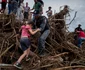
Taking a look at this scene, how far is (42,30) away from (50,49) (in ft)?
4.49

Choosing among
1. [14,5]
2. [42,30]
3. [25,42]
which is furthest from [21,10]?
[25,42]

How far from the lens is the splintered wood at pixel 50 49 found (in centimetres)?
1004

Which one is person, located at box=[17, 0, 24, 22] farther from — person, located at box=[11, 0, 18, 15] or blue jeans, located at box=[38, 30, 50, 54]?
blue jeans, located at box=[38, 30, 50, 54]

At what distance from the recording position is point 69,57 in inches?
459

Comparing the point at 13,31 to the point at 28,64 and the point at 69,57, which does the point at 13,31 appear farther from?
the point at 69,57

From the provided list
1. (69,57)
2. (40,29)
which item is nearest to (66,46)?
(69,57)

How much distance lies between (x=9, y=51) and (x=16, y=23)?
4.39ft

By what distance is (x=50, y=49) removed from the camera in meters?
11.3

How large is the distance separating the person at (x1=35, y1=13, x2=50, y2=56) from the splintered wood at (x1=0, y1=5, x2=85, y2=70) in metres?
0.31

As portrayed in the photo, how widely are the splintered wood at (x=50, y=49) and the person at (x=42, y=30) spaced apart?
307mm

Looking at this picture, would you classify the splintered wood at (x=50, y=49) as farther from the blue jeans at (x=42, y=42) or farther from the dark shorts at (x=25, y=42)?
the dark shorts at (x=25, y=42)

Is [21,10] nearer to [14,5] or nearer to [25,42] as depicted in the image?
[14,5]

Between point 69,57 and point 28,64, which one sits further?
point 69,57

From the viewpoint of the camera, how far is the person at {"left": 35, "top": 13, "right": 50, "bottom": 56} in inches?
400
